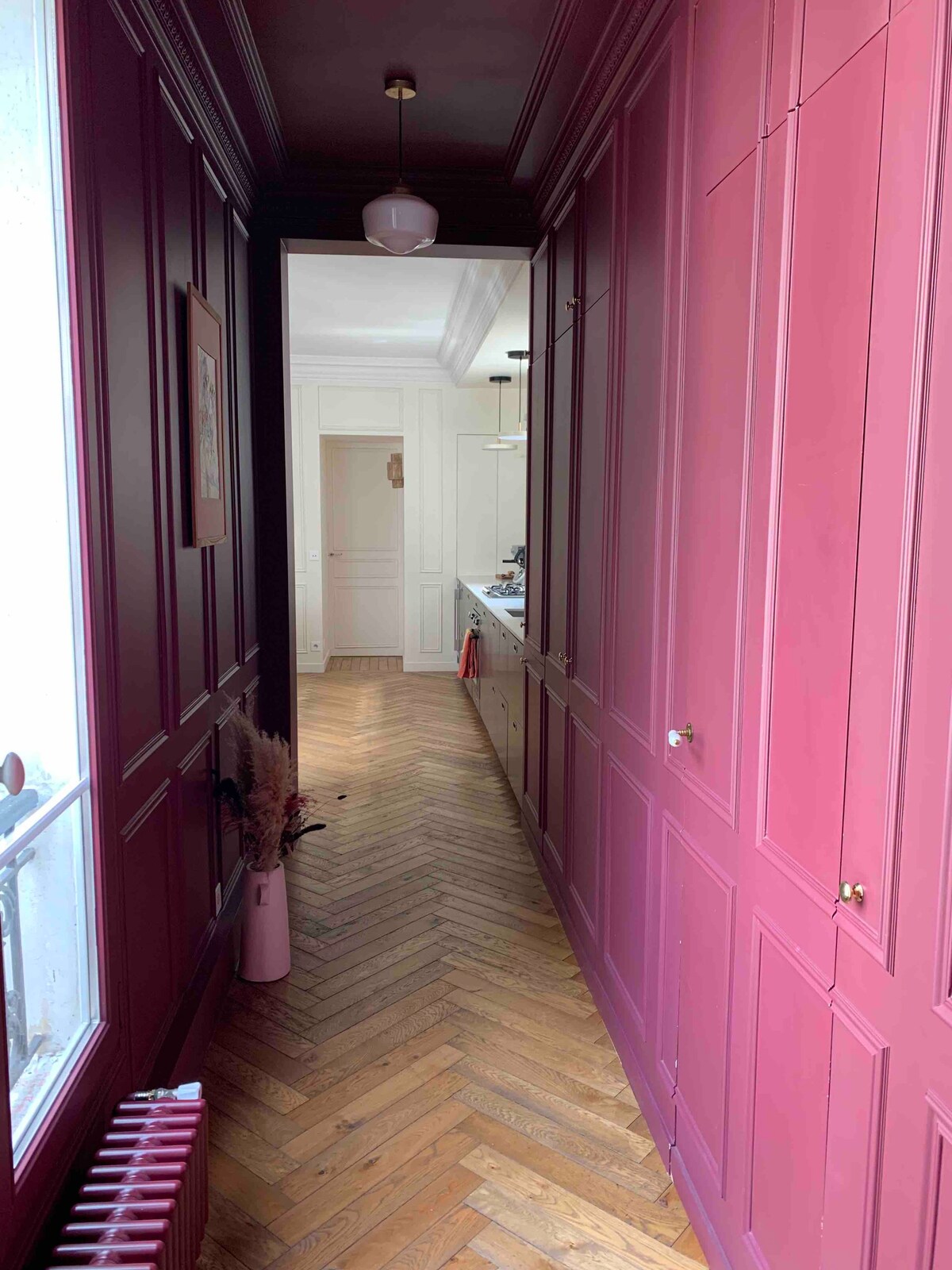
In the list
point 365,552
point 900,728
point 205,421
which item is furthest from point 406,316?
point 900,728

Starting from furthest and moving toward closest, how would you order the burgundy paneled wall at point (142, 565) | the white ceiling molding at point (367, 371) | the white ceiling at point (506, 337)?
the white ceiling molding at point (367, 371)
the white ceiling at point (506, 337)
the burgundy paneled wall at point (142, 565)

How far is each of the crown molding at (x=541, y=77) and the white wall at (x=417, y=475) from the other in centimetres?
480

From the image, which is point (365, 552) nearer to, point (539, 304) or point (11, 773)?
point (539, 304)

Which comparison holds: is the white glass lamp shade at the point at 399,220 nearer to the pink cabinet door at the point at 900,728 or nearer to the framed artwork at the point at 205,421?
the framed artwork at the point at 205,421

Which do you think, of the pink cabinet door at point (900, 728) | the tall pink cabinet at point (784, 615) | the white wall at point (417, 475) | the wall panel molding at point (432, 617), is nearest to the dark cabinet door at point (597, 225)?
the tall pink cabinet at point (784, 615)

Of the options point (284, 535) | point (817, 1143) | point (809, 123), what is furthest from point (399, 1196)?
point (284, 535)

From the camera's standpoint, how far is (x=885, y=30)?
1086 millimetres

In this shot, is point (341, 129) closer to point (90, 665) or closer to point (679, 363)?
point (679, 363)

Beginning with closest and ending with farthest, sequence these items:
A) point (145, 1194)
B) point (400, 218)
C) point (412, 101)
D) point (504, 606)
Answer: point (145, 1194) → point (412, 101) → point (400, 218) → point (504, 606)

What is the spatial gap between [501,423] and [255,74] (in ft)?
18.7

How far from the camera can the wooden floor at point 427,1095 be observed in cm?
178

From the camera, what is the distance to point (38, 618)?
1.46m

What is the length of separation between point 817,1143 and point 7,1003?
1.24 meters

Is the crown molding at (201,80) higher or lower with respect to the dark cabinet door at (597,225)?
higher
